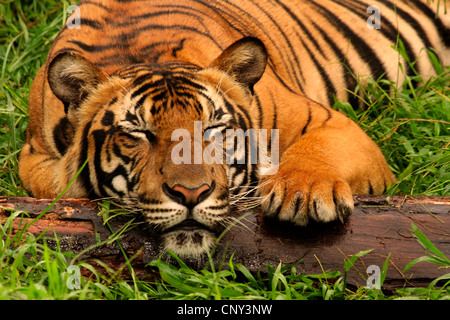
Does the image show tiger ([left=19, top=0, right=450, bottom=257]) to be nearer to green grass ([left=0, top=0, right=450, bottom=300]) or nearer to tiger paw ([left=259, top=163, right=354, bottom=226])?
tiger paw ([left=259, top=163, right=354, bottom=226])

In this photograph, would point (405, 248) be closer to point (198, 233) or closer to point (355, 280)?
point (355, 280)

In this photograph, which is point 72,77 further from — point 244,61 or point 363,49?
point 363,49

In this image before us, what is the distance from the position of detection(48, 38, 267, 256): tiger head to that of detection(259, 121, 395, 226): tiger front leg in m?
0.19

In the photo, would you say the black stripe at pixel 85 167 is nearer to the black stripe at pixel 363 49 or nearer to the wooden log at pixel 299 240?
the wooden log at pixel 299 240

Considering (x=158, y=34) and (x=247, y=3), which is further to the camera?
(x=247, y=3)

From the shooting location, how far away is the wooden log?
241 centimetres

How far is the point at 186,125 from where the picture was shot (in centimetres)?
247

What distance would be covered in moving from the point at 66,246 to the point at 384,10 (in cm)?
279

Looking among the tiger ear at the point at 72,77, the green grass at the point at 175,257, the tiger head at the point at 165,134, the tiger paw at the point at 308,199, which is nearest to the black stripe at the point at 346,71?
the green grass at the point at 175,257

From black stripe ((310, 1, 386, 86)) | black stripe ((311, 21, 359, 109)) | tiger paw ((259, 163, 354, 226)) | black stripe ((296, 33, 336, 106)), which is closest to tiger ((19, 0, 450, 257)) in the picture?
tiger paw ((259, 163, 354, 226))

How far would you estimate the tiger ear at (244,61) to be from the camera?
273cm

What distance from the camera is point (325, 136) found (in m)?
3.03
